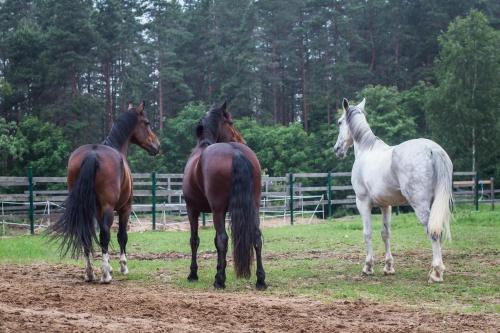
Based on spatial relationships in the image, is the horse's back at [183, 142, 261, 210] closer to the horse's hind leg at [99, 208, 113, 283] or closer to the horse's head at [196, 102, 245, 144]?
the horse's head at [196, 102, 245, 144]

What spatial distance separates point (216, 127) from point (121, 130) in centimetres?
151

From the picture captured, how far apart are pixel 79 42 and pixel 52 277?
31316 millimetres

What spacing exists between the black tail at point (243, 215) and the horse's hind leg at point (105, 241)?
5.57ft

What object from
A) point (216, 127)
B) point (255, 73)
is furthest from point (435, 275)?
point (255, 73)

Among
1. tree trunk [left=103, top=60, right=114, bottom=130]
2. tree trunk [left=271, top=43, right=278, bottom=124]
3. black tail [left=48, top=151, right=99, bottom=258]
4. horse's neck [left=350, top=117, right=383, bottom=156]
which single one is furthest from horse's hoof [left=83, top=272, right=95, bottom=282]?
tree trunk [left=271, top=43, right=278, bottom=124]

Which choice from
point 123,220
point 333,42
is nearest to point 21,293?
point 123,220

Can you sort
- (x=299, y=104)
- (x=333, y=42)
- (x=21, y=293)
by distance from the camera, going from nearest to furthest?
(x=21, y=293), (x=333, y=42), (x=299, y=104)

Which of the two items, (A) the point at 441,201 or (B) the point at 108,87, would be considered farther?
(B) the point at 108,87

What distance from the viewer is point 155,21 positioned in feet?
139

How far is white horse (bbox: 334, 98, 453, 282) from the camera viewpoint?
744 centimetres

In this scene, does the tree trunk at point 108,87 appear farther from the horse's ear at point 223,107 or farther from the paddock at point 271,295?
the horse's ear at point 223,107

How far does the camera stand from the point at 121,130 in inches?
357

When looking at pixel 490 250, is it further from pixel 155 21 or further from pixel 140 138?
pixel 155 21

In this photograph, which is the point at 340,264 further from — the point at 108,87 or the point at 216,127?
the point at 108,87
